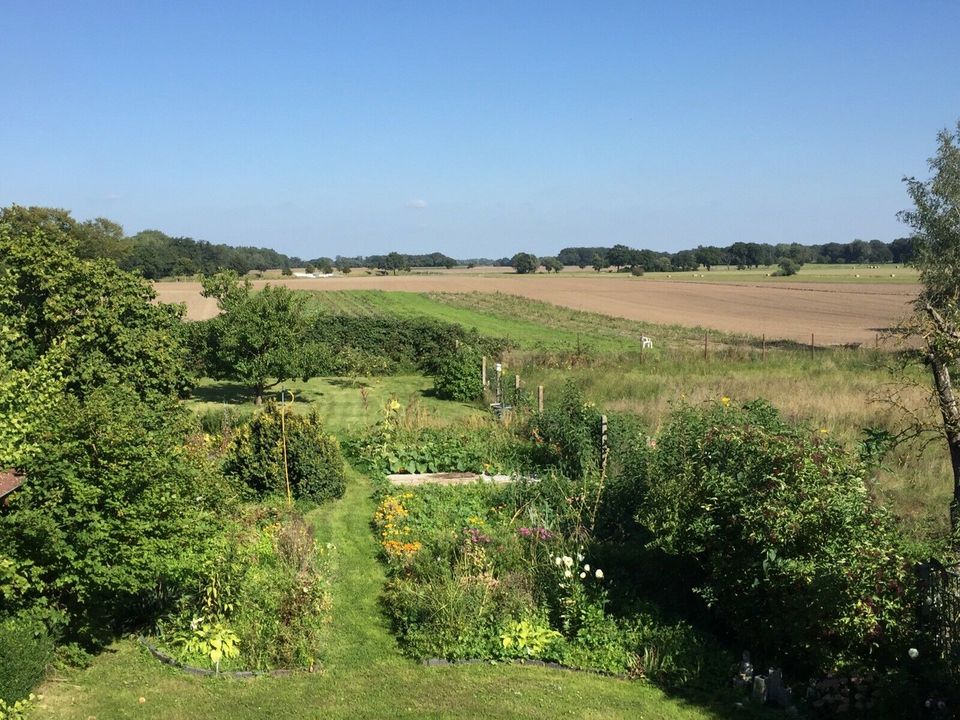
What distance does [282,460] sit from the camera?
1345cm

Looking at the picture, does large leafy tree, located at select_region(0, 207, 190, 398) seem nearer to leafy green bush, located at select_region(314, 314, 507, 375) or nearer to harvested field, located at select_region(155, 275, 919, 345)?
leafy green bush, located at select_region(314, 314, 507, 375)

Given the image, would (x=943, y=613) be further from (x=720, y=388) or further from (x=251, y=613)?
(x=720, y=388)

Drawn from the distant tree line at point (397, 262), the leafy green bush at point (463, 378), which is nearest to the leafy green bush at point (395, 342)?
the leafy green bush at point (463, 378)

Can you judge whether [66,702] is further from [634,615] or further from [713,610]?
[713,610]

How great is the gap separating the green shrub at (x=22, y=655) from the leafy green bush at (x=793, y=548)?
19.6 feet

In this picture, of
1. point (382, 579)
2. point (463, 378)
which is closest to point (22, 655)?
point (382, 579)

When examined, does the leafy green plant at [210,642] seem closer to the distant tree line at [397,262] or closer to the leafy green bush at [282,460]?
the leafy green bush at [282,460]

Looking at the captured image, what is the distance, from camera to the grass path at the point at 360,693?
716 centimetres

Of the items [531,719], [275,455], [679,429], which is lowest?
[531,719]

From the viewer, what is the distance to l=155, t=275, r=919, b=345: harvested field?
1780 inches

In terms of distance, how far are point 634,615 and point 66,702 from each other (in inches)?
219

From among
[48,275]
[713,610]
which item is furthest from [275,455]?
[713,610]

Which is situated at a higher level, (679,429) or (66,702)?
(679,429)

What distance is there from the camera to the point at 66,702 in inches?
287
